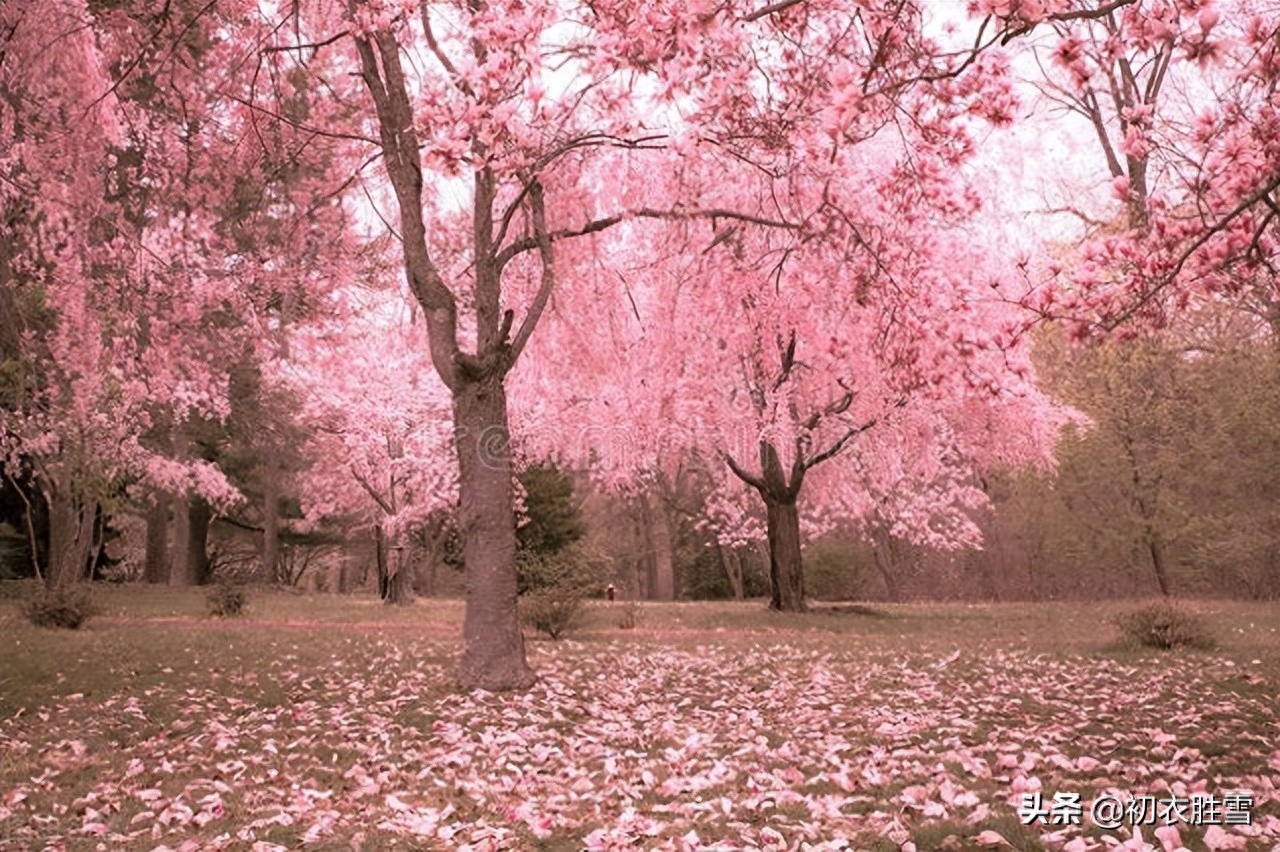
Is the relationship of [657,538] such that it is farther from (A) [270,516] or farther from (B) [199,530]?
(B) [199,530]

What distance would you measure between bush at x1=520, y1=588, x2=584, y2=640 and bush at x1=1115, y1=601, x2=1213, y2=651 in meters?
7.61

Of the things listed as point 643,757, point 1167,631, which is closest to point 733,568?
point 1167,631

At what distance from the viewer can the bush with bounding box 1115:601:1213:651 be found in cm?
1302

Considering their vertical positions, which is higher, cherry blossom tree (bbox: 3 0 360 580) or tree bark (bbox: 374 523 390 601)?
cherry blossom tree (bbox: 3 0 360 580)

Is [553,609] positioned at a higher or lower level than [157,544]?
lower

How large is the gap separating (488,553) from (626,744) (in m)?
3.15

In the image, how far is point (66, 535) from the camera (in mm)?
19453

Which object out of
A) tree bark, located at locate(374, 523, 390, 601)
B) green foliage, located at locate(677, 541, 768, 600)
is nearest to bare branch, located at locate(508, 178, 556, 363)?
tree bark, located at locate(374, 523, 390, 601)

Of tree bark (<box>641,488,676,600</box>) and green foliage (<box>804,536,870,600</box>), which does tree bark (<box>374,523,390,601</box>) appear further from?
green foliage (<box>804,536,870,600</box>)

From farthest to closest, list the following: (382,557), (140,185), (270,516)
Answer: (270,516) → (382,557) → (140,185)

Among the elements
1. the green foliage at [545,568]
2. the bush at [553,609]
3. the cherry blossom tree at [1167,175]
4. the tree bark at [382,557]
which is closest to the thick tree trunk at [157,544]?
the tree bark at [382,557]

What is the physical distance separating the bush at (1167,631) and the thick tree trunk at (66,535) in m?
17.3

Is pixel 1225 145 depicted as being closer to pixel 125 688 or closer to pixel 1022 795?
pixel 1022 795

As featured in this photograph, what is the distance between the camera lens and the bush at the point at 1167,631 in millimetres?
13016
